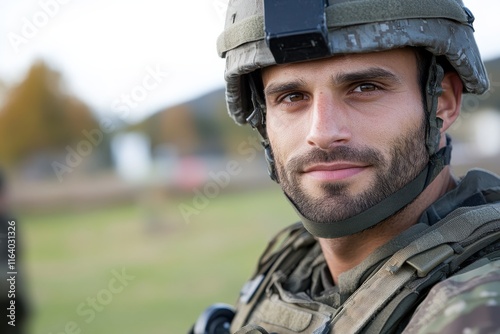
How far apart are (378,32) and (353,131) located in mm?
322

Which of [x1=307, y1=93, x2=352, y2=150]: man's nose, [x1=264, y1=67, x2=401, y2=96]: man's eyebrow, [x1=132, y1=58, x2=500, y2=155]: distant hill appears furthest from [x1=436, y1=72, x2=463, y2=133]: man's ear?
[x1=132, y1=58, x2=500, y2=155]: distant hill

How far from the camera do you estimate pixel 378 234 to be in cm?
227

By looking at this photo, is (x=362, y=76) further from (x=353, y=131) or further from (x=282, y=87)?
(x=282, y=87)

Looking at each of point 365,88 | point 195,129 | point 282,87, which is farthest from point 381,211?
point 195,129

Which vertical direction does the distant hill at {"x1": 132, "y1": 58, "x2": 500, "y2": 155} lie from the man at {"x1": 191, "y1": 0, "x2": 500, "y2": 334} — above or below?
below

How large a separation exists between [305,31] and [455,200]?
2.66 feet

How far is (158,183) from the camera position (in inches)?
1168

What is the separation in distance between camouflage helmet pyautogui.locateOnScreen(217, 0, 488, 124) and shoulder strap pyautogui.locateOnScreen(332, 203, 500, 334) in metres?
0.58

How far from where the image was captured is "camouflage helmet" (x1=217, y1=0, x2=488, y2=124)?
6.86 ft

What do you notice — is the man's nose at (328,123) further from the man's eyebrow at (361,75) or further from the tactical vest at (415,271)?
the tactical vest at (415,271)

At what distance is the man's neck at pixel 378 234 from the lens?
89.0 inches

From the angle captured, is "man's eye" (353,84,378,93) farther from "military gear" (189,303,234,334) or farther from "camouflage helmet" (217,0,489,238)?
"military gear" (189,303,234,334)

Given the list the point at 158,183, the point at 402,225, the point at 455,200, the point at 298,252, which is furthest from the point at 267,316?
the point at 158,183

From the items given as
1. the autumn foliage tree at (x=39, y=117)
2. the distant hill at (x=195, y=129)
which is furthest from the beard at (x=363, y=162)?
the distant hill at (x=195, y=129)
